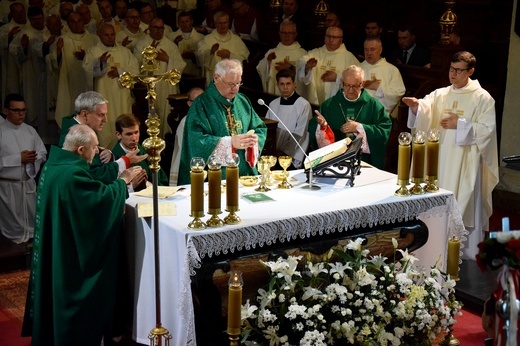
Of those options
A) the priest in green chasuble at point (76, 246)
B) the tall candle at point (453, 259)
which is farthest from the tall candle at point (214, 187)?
the tall candle at point (453, 259)

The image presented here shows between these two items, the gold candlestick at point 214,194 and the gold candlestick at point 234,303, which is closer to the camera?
the gold candlestick at point 234,303

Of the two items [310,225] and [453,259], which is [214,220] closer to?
[310,225]

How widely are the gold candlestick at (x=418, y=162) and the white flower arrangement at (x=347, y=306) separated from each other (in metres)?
0.76

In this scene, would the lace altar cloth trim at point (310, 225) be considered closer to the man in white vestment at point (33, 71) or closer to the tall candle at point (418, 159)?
the tall candle at point (418, 159)

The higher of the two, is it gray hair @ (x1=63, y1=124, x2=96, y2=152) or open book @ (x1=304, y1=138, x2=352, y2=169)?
gray hair @ (x1=63, y1=124, x2=96, y2=152)

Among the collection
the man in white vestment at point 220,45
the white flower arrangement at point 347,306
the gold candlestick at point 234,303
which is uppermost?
the man in white vestment at point 220,45

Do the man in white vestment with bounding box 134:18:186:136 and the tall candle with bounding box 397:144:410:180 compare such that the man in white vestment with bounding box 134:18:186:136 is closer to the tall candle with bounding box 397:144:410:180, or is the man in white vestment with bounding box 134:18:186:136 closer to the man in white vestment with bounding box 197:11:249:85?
the man in white vestment with bounding box 197:11:249:85

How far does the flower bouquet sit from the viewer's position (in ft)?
12.1

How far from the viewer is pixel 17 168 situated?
8336 mm

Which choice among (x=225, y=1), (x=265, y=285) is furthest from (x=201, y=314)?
(x=225, y=1)

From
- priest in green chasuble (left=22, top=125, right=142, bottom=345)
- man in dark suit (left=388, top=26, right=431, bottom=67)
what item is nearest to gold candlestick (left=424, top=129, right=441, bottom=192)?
priest in green chasuble (left=22, top=125, right=142, bottom=345)

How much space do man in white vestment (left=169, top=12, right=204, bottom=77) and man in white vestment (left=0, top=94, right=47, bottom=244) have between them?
18.1 feet

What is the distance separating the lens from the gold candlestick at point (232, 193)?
5398mm

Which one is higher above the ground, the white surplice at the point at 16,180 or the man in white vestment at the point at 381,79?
the man in white vestment at the point at 381,79
